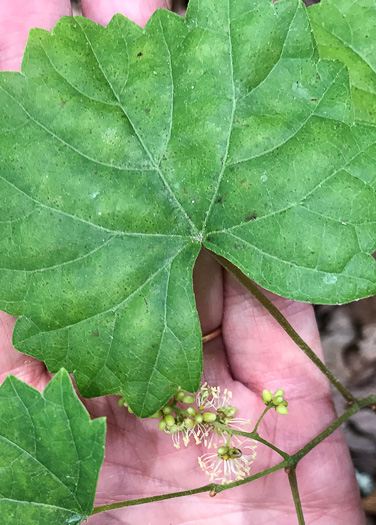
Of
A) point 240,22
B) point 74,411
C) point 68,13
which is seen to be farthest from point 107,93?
point 74,411

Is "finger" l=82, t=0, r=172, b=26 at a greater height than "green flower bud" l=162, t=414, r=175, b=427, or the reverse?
"finger" l=82, t=0, r=172, b=26

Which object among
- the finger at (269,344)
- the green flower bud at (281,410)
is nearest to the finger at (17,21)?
the finger at (269,344)

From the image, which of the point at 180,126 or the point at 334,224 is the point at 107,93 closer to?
the point at 180,126

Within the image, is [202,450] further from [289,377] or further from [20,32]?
[20,32]

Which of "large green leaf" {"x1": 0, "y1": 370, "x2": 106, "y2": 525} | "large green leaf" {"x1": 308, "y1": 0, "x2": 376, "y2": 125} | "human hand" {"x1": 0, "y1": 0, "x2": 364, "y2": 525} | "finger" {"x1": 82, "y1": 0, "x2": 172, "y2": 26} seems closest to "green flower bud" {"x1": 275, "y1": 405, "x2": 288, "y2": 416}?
"human hand" {"x1": 0, "y1": 0, "x2": 364, "y2": 525}

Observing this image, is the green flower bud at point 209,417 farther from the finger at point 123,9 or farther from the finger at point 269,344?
the finger at point 123,9

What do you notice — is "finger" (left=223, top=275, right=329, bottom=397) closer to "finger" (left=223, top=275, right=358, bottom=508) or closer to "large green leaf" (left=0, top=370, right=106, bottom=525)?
"finger" (left=223, top=275, right=358, bottom=508)
